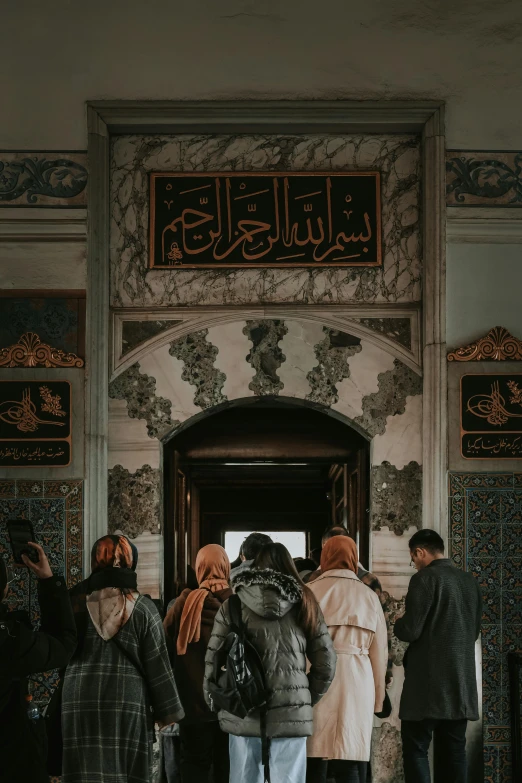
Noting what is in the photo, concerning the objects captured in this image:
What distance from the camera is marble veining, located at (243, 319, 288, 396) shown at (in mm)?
7203

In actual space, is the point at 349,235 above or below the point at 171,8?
below

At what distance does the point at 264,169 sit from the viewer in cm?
A: 732

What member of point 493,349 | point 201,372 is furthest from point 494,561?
point 201,372

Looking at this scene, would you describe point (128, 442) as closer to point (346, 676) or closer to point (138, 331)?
point (138, 331)

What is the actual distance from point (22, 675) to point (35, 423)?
3462mm

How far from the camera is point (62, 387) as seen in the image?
7.02 metres

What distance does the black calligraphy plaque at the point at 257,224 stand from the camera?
726 cm

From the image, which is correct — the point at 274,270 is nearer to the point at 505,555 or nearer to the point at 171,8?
the point at 171,8

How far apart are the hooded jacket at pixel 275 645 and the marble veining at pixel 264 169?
293cm

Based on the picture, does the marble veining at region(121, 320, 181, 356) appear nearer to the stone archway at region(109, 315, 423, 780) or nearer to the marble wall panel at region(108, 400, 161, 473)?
the stone archway at region(109, 315, 423, 780)

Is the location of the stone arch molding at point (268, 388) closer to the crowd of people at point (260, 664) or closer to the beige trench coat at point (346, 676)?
the crowd of people at point (260, 664)

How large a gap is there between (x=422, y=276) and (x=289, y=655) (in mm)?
3251

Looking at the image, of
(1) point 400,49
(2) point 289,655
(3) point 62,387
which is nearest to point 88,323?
(3) point 62,387

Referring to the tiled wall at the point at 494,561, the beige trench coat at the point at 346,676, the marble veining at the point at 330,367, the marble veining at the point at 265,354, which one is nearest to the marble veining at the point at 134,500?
the marble veining at the point at 265,354
